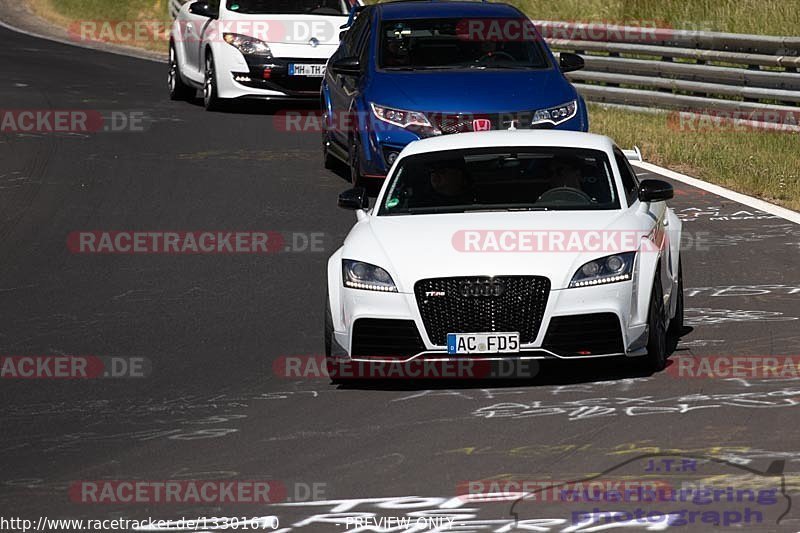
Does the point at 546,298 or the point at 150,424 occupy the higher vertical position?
the point at 546,298

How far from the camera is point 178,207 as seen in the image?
16.3m

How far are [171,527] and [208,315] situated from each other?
4793 mm

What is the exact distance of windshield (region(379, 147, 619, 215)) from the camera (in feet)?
35.0

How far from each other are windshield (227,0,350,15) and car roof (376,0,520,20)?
17.3 ft

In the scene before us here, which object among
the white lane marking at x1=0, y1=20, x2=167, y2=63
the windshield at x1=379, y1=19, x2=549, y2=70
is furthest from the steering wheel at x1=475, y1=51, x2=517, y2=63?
the white lane marking at x1=0, y1=20, x2=167, y2=63

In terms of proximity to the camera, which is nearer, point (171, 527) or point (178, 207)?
point (171, 527)

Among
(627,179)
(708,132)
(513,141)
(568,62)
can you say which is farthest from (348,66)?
(627,179)

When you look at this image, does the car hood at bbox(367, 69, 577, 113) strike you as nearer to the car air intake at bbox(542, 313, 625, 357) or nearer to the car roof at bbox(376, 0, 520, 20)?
the car roof at bbox(376, 0, 520, 20)

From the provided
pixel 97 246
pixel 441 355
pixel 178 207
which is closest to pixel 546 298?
pixel 441 355

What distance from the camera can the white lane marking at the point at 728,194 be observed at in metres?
15.7

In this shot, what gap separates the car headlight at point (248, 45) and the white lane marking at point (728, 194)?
5383 millimetres

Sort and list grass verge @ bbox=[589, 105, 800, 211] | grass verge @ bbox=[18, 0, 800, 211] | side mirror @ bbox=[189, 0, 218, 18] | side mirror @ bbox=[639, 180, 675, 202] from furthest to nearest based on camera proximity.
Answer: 1. side mirror @ bbox=[189, 0, 218, 18]
2. grass verge @ bbox=[18, 0, 800, 211]
3. grass verge @ bbox=[589, 105, 800, 211]
4. side mirror @ bbox=[639, 180, 675, 202]

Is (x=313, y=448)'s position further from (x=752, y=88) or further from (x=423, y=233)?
(x=752, y=88)

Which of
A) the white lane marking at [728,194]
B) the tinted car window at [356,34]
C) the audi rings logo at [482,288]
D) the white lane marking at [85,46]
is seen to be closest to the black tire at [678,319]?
the audi rings logo at [482,288]
